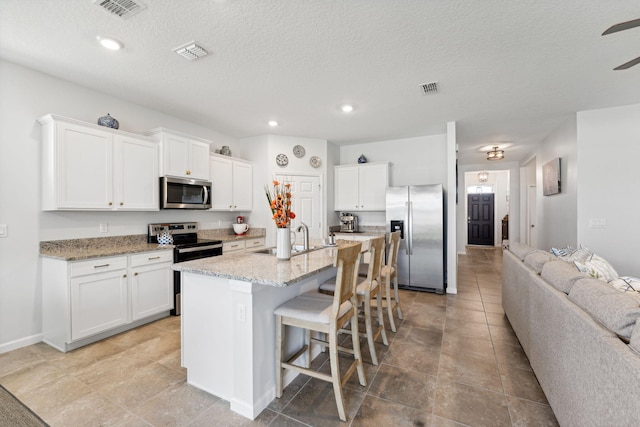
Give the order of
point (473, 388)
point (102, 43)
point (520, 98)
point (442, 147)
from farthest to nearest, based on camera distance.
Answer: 1. point (442, 147)
2. point (520, 98)
3. point (102, 43)
4. point (473, 388)

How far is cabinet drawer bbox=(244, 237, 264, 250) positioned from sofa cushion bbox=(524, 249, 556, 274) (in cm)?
362

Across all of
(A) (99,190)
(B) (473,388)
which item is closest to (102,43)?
(A) (99,190)

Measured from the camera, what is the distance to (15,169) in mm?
2609

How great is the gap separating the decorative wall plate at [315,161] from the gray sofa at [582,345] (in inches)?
147

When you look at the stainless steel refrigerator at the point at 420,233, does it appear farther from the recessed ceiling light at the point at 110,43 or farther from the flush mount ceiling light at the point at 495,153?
the recessed ceiling light at the point at 110,43

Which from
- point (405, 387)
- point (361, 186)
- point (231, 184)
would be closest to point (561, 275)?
point (405, 387)

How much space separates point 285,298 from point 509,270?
2.51 metres

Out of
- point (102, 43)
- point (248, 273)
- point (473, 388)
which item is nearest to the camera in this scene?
point (248, 273)

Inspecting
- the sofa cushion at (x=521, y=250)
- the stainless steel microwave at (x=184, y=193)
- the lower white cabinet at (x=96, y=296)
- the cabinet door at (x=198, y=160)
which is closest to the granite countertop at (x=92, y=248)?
the lower white cabinet at (x=96, y=296)

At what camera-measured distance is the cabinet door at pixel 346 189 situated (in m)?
5.37

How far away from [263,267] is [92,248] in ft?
7.95

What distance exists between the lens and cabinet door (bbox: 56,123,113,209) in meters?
A: 2.67

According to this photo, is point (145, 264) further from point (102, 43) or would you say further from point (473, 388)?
point (473, 388)

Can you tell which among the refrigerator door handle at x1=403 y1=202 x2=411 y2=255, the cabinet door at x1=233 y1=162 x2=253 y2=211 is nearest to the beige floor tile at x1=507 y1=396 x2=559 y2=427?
the refrigerator door handle at x1=403 y1=202 x2=411 y2=255
